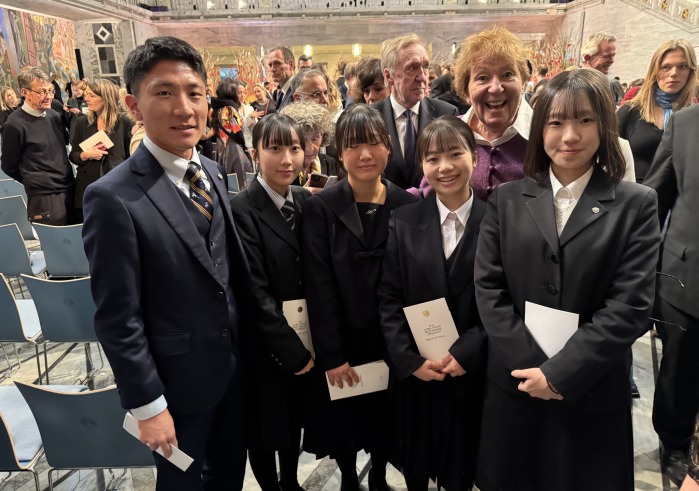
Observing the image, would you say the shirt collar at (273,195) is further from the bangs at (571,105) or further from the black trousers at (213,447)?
the bangs at (571,105)

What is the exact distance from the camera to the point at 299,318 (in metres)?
1.80

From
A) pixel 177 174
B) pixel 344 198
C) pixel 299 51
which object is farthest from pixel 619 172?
pixel 299 51

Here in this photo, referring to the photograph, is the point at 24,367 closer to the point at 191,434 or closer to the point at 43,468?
the point at 43,468

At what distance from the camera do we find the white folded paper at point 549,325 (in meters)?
1.32

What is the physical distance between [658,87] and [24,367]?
497 centimetres

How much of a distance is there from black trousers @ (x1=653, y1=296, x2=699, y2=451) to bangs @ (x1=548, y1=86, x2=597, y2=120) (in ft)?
4.07

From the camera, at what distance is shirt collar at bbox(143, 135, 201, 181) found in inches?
54.9

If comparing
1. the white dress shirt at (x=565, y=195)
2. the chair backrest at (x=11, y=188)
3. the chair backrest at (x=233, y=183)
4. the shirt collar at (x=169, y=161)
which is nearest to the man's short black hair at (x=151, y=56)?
the shirt collar at (x=169, y=161)

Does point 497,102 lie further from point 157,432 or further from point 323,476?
point 323,476

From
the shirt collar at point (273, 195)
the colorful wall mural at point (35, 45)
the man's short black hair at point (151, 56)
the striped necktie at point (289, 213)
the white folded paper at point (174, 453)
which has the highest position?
the colorful wall mural at point (35, 45)

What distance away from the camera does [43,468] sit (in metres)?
2.37

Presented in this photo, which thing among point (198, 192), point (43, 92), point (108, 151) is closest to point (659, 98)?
point (198, 192)

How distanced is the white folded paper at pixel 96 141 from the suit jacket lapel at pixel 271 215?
298 centimetres

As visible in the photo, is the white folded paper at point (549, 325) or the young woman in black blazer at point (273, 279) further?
the young woman in black blazer at point (273, 279)
